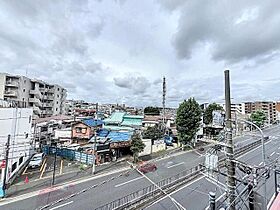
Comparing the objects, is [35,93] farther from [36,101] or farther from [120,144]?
[120,144]

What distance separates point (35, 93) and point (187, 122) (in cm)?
3703

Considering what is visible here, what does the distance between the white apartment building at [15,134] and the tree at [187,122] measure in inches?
898

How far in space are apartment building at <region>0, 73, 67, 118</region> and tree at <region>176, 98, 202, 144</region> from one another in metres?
28.6

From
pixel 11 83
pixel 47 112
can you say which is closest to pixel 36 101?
pixel 47 112

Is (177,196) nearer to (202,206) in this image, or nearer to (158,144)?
(202,206)

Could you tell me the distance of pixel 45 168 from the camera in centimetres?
2503

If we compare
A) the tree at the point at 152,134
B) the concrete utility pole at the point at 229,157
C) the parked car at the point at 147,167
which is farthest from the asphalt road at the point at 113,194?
the tree at the point at 152,134

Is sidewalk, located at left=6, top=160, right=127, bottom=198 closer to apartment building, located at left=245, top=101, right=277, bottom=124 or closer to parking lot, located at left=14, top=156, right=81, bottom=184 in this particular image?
parking lot, located at left=14, top=156, right=81, bottom=184

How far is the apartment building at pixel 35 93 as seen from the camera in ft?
148

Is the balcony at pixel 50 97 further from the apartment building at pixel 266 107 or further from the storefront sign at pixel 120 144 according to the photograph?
the apartment building at pixel 266 107

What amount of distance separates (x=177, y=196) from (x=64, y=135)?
27.1m

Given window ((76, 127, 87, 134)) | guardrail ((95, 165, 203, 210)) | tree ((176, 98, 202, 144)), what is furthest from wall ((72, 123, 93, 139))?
guardrail ((95, 165, 203, 210))

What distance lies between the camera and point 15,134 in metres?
21.7

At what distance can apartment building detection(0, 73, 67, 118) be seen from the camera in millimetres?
45219
